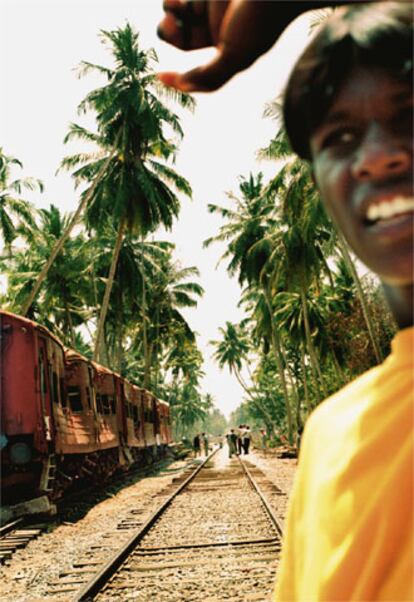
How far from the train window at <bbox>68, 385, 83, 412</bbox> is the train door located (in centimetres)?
314

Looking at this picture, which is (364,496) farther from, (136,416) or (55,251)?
(136,416)

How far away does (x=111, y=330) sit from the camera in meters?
41.3

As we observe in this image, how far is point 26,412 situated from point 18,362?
0.76 meters

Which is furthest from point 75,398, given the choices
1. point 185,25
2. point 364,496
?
point 364,496

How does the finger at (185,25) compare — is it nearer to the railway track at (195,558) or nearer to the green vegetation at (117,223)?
the railway track at (195,558)

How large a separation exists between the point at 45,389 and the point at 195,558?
4257mm

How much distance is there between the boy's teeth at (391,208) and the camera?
724 millimetres

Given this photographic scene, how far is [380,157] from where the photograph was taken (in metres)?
0.73

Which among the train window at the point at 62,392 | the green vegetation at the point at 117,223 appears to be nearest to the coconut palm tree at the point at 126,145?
the green vegetation at the point at 117,223

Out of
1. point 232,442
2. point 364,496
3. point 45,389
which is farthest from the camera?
point 232,442

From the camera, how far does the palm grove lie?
22.6 metres

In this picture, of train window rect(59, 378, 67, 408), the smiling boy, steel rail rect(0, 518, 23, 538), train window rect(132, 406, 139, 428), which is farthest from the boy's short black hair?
train window rect(132, 406, 139, 428)

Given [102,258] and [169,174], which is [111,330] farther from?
[169,174]

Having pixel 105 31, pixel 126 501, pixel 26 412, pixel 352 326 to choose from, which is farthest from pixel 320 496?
pixel 105 31
